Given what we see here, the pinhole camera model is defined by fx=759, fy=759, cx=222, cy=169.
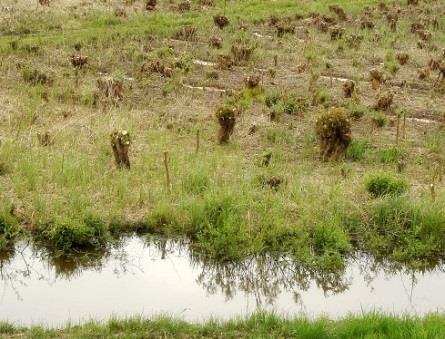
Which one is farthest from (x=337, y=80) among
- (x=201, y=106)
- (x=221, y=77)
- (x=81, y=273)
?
(x=81, y=273)

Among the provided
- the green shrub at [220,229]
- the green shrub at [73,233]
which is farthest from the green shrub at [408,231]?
the green shrub at [73,233]

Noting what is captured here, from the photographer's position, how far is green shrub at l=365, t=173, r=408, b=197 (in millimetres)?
9477

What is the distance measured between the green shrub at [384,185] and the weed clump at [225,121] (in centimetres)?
253

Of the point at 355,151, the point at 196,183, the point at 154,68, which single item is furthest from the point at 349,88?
the point at 196,183

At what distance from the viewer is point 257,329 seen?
22.6 feet

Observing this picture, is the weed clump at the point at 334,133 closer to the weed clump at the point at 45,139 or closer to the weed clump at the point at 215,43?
the weed clump at the point at 45,139

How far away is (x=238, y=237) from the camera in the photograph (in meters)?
8.67

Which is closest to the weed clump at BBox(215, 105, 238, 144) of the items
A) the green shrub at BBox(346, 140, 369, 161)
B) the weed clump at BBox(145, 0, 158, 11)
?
the green shrub at BBox(346, 140, 369, 161)

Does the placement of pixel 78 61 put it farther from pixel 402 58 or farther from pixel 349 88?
pixel 402 58

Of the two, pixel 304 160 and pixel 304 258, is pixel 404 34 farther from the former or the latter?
pixel 304 258

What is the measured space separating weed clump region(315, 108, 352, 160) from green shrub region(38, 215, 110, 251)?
3.69 metres

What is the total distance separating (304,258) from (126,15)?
41.2ft

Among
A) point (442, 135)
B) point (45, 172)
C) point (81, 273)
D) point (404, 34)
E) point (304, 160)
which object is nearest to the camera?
point (81, 273)

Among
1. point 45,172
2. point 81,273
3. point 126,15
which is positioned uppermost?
point 126,15
